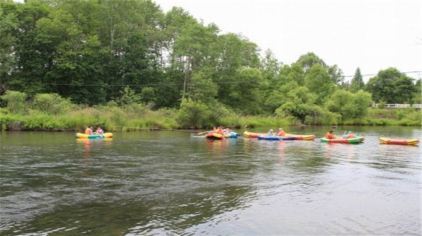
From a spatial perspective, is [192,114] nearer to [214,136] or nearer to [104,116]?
[104,116]

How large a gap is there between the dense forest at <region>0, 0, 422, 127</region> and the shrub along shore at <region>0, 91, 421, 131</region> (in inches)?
8.7

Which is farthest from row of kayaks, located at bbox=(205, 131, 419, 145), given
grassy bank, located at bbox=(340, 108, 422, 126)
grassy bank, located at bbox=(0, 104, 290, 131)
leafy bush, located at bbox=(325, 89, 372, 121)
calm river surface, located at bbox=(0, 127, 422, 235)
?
leafy bush, located at bbox=(325, 89, 372, 121)

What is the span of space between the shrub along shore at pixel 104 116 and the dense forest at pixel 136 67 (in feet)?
0.73

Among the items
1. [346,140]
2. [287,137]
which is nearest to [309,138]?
[287,137]

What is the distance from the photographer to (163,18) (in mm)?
76000

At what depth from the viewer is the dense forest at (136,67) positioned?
192 ft

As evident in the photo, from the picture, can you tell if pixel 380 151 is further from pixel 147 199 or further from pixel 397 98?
pixel 397 98

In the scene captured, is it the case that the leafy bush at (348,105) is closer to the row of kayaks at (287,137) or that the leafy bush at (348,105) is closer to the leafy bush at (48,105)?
the row of kayaks at (287,137)

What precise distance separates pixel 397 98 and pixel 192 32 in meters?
61.3

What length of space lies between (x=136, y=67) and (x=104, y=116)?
64.9ft

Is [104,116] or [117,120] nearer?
[104,116]

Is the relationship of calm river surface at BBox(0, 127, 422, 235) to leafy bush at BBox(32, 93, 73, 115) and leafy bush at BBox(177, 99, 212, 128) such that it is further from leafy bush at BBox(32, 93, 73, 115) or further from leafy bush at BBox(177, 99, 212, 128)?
leafy bush at BBox(177, 99, 212, 128)

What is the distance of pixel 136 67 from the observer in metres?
67.5

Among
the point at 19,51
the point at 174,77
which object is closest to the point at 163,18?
the point at 174,77
